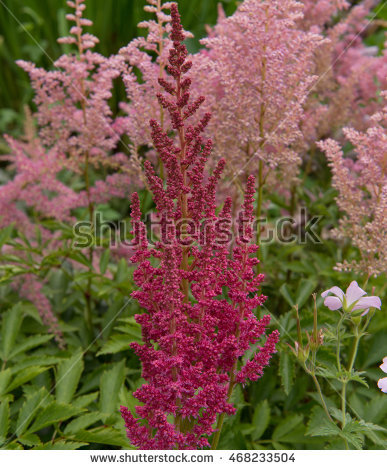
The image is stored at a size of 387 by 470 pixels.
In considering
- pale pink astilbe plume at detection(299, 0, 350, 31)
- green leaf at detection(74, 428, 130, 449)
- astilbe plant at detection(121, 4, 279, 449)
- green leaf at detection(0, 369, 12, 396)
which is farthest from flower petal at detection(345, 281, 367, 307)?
pale pink astilbe plume at detection(299, 0, 350, 31)

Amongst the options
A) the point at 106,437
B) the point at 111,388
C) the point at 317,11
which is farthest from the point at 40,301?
the point at 317,11

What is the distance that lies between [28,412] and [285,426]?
779 millimetres

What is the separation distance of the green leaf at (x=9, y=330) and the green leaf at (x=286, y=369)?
886 millimetres

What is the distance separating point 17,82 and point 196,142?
4.20 m

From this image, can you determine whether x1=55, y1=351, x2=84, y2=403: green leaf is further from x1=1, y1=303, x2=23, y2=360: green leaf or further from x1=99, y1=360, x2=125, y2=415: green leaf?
x1=1, y1=303, x2=23, y2=360: green leaf

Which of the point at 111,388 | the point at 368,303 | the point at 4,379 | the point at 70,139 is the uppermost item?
the point at 70,139

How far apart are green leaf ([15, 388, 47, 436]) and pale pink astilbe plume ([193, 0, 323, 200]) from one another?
92cm

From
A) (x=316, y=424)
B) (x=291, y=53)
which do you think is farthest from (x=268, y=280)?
(x=291, y=53)

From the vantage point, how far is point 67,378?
5.16ft

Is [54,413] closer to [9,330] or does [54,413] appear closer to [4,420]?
[4,420]

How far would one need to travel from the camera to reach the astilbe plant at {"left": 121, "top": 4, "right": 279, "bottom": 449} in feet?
3.29

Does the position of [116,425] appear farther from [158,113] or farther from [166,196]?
[158,113]

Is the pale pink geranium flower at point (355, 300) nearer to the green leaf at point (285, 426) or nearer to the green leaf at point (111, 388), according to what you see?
the green leaf at point (285, 426)

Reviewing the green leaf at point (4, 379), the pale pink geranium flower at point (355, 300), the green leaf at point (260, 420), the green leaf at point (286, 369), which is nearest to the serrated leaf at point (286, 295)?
the green leaf at point (286, 369)
